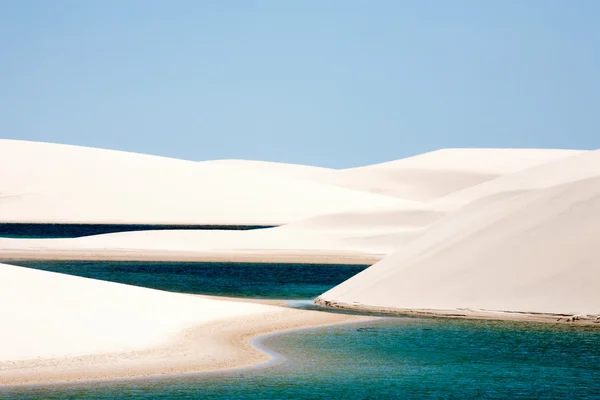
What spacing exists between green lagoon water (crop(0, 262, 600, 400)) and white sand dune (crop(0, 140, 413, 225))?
93641 millimetres

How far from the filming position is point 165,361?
2306 centimetres

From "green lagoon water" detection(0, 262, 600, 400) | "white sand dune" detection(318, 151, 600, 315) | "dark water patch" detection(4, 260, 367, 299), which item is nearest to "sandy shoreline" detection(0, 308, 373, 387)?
"green lagoon water" detection(0, 262, 600, 400)

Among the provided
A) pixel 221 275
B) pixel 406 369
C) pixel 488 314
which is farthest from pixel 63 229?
pixel 406 369

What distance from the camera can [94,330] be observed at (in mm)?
24969

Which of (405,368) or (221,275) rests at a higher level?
(221,275)

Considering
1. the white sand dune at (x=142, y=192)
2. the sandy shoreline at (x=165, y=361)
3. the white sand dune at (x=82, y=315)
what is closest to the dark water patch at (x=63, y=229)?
the white sand dune at (x=142, y=192)

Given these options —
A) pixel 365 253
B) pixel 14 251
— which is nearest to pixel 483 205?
pixel 365 253

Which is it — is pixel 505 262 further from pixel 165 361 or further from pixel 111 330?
pixel 165 361

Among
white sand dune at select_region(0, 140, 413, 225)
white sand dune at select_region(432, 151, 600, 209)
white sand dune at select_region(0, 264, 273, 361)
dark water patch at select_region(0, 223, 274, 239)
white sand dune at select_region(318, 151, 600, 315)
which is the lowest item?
white sand dune at select_region(0, 264, 273, 361)

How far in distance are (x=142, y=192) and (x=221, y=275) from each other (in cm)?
8805

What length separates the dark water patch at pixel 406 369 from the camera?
66.2 feet

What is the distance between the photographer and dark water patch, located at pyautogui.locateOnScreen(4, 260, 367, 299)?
42.7 metres

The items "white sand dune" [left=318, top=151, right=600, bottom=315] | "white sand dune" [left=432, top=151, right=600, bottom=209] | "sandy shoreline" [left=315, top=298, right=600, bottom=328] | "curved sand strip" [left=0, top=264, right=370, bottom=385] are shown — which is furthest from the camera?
"white sand dune" [left=432, top=151, right=600, bottom=209]

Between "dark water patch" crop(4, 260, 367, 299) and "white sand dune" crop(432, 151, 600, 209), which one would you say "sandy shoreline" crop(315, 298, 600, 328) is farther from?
"white sand dune" crop(432, 151, 600, 209)
